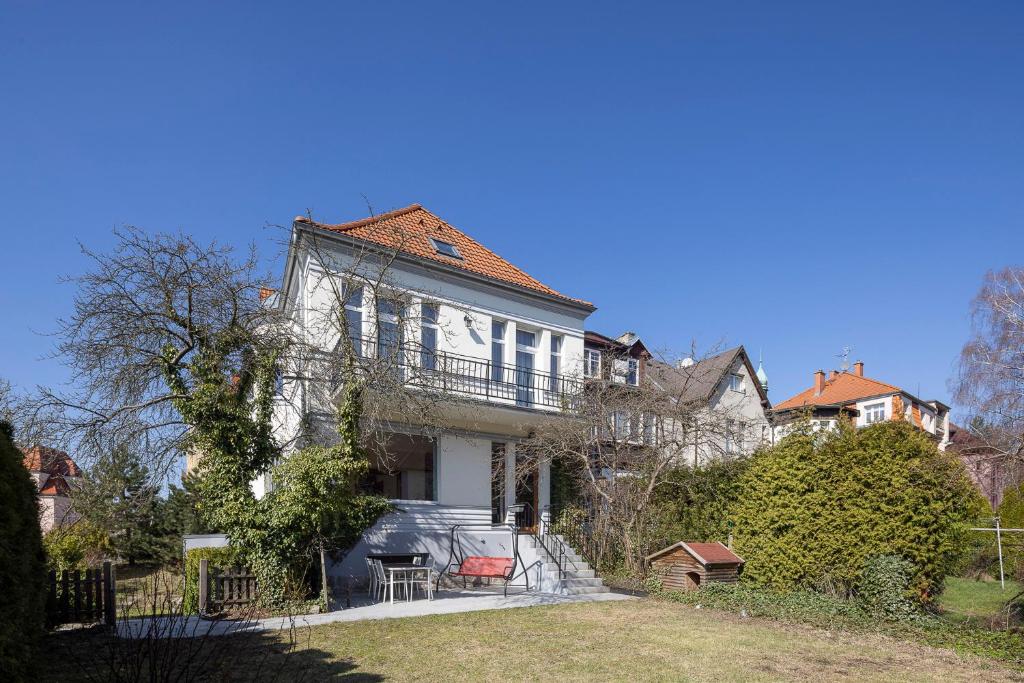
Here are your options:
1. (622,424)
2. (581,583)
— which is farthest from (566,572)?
(622,424)

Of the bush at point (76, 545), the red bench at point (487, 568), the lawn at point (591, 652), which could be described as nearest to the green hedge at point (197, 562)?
the lawn at point (591, 652)

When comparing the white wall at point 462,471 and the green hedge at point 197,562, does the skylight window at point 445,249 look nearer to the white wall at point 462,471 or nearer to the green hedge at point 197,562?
the white wall at point 462,471

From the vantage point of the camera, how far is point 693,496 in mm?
15852

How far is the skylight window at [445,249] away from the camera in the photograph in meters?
20.2

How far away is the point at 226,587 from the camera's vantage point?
12047 millimetres

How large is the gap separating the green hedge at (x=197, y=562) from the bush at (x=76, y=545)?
3.17 meters

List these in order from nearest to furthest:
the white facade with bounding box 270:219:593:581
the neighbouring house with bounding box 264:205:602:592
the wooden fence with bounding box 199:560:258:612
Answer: the wooden fence with bounding box 199:560:258:612 → the neighbouring house with bounding box 264:205:602:592 → the white facade with bounding box 270:219:593:581

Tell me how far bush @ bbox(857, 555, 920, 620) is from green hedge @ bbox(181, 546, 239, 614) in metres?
10.6

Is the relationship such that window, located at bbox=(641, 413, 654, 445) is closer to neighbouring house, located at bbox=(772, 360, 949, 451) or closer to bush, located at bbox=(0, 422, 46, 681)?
bush, located at bbox=(0, 422, 46, 681)

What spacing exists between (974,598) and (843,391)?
105 ft

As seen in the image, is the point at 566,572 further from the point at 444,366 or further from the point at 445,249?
the point at 445,249

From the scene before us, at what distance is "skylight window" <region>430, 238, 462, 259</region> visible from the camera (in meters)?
20.2

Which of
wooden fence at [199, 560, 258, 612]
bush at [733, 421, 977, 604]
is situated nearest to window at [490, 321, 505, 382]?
bush at [733, 421, 977, 604]

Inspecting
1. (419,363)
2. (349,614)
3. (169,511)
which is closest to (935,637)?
(349,614)
